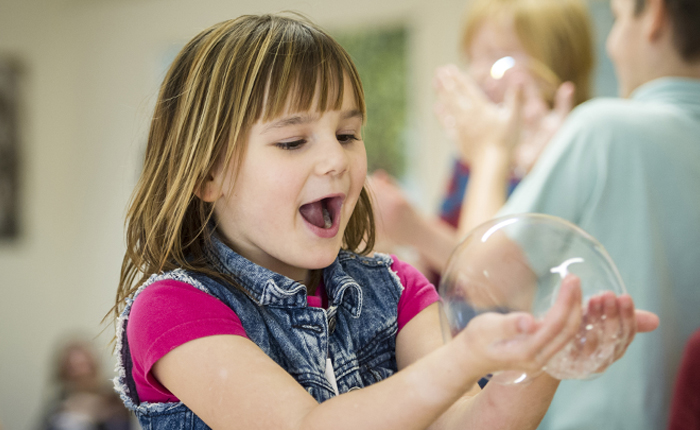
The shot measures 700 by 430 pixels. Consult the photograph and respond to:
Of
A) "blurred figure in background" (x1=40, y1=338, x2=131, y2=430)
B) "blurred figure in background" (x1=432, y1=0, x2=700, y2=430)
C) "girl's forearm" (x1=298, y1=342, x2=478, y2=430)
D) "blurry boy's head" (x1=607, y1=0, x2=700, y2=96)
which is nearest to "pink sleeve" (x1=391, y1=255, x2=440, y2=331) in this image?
"girl's forearm" (x1=298, y1=342, x2=478, y2=430)

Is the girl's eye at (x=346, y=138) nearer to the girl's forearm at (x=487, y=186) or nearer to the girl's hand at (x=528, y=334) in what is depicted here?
the girl's hand at (x=528, y=334)

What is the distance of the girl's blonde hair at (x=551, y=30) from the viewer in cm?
169

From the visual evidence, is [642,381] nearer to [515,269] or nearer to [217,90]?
[515,269]

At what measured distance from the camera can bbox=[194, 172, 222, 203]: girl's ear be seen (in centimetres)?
79

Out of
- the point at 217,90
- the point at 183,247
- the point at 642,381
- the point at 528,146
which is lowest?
the point at 642,381

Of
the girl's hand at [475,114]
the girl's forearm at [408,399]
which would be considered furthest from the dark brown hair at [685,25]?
the girl's forearm at [408,399]

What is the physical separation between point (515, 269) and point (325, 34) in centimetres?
A: 39

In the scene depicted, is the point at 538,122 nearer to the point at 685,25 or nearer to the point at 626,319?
the point at 685,25

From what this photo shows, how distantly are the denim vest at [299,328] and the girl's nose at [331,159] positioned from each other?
0.14 metres

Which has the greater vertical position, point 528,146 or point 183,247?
point 183,247

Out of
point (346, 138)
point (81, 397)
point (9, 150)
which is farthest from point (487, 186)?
point (9, 150)

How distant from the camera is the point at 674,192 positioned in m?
1.20

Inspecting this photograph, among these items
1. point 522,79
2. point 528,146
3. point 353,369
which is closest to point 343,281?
point 353,369

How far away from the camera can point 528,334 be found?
498mm
